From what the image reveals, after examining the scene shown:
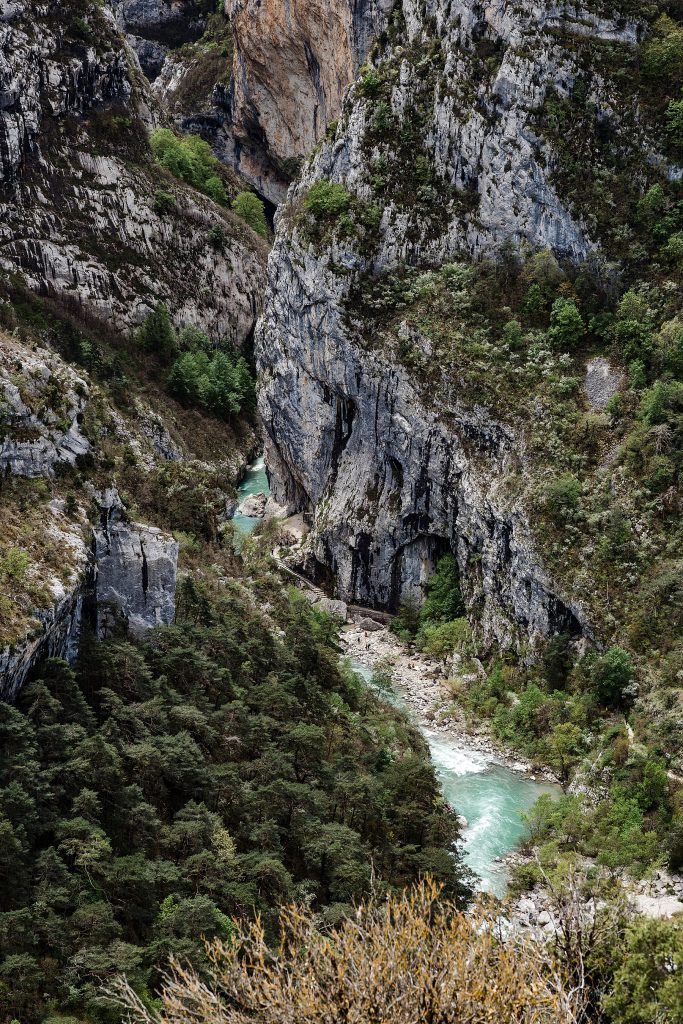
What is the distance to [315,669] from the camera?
97.9 feet

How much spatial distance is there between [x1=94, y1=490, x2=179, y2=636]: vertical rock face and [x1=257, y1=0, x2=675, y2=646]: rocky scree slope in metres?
16.9

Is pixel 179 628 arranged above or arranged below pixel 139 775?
above

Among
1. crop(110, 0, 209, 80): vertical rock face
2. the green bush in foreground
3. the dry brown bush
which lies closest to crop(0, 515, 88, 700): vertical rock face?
the green bush in foreground

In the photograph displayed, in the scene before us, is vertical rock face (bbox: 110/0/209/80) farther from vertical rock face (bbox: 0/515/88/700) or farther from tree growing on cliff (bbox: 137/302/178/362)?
vertical rock face (bbox: 0/515/88/700)

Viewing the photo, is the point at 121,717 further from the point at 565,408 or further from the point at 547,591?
the point at 565,408

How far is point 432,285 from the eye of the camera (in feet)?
137

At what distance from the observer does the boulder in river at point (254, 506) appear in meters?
54.7

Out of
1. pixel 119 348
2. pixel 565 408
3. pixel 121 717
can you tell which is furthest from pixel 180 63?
pixel 121 717

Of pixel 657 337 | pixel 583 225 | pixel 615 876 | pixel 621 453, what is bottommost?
pixel 615 876

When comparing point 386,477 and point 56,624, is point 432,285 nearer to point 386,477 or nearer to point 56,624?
point 386,477

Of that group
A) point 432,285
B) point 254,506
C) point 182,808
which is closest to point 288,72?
point 254,506

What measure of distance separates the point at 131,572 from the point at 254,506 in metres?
32.5

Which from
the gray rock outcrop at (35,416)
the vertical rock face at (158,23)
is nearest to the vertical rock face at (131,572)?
the gray rock outcrop at (35,416)

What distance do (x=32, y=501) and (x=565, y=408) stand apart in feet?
78.2
